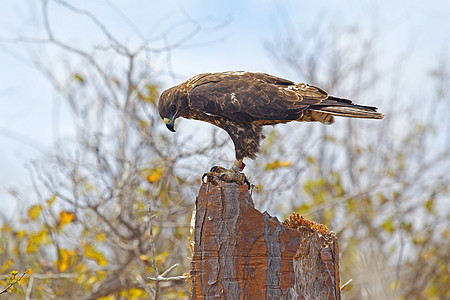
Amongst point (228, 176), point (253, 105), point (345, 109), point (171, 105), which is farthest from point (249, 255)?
point (171, 105)

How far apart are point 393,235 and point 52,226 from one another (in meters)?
5.52

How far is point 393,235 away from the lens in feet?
29.7

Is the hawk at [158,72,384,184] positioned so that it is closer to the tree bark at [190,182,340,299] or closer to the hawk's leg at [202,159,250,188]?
the hawk's leg at [202,159,250,188]

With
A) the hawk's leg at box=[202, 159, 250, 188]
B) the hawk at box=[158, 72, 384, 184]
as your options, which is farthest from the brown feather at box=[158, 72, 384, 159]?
the hawk's leg at box=[202, 159, 250, 188]

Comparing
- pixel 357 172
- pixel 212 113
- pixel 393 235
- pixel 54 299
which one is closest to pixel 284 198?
pixel 357 172

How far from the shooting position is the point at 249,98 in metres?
3.96

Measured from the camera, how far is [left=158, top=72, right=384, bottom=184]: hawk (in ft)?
12.9

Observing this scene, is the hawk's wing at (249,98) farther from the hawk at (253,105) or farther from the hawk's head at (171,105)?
the hawk's head at (171,105)

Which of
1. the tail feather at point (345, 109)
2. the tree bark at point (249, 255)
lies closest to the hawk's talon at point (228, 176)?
the tree bark at point (249, 255)

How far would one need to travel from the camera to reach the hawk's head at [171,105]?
423cm

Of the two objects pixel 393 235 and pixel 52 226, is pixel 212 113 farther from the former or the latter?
pixel 393 235

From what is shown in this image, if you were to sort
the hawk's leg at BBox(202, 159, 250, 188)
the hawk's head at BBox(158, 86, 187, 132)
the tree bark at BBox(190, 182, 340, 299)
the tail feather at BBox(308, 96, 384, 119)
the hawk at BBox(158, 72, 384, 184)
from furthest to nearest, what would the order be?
1. the hawk's head at BBox(158, 86, 187, 132)
2. the hawk at BBox(158, 72, 384, 184)
3. the tail feather at BBox(308, 96, 384, 119)
4. the hawk's leg at BBox(202, 159, 250, 188)
5. the tree bark at BBox(190, 182, 340, 299)

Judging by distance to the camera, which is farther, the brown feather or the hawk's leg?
the brown feather

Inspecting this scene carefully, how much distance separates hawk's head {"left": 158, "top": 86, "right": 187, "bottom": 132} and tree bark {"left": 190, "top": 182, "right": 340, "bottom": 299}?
1415mm
